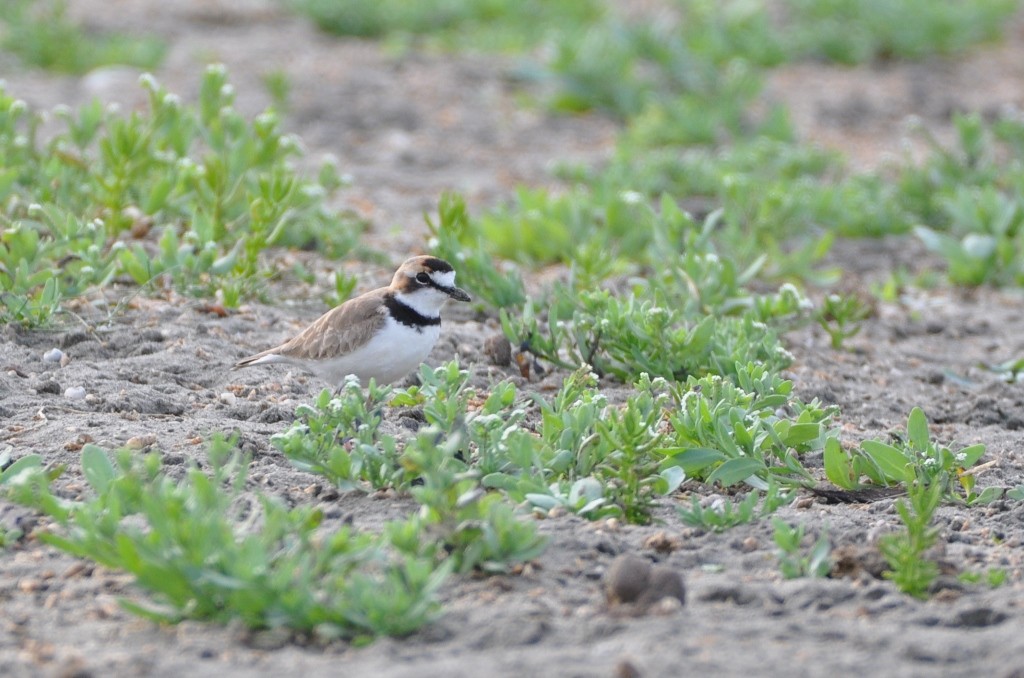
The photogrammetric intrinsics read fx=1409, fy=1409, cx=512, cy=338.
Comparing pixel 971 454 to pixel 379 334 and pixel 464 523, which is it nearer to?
pixel 464 523

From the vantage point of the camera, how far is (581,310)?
615 cm

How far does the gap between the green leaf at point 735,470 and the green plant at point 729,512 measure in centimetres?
16

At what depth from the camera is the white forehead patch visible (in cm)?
551

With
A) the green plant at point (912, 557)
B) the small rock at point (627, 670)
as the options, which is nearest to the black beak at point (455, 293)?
the green plant at point (912, 557)

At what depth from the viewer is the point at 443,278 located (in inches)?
218

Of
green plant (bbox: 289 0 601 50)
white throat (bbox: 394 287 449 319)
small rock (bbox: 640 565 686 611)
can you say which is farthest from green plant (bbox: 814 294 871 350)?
green plant (bbox: 289 0 601 50)

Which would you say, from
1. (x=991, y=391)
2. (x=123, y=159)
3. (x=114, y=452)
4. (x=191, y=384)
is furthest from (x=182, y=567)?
(x=991, y=391)

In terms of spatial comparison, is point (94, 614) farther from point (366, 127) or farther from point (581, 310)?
point (366, 127)

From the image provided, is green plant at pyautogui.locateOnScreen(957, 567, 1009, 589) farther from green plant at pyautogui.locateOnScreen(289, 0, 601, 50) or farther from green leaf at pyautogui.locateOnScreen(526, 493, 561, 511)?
green plant at pyautogui.locateOnScreen(289, 0, 601, 50)

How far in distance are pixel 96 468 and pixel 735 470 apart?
1993 millimetres

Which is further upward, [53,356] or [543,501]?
[543,501]

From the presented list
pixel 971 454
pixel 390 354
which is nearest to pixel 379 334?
pixel 390 354

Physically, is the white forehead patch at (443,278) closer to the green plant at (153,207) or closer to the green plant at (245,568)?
the green plant at (153,207)

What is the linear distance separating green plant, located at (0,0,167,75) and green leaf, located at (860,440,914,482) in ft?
25.0
